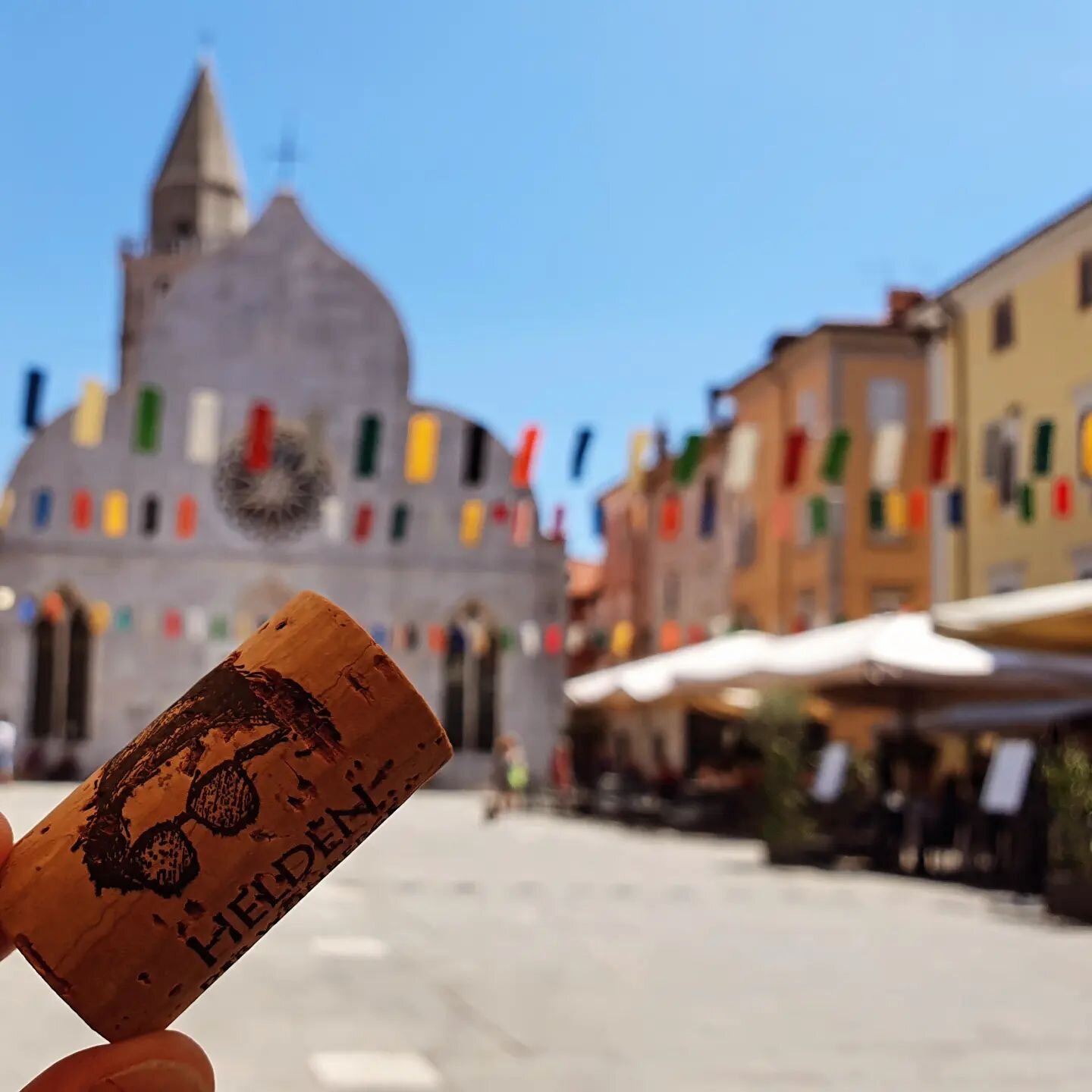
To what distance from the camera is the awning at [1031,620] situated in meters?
13.1

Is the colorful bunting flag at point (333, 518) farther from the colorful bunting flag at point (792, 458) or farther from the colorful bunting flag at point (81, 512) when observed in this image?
the colorful bunting flag at point (792, 458)

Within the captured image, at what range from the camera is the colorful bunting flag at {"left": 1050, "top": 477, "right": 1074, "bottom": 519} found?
2402 cm

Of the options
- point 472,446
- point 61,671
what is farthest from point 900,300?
point 61,671

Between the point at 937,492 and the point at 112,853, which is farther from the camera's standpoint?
the point at 937,492

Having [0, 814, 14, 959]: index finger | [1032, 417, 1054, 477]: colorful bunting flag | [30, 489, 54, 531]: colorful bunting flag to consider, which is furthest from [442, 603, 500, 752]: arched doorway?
[0, 814, 14, 959]: index finger

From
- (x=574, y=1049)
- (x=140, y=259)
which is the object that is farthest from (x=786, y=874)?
(x=140, y=259)

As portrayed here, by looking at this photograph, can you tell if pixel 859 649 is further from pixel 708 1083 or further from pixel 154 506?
pixel 154 506

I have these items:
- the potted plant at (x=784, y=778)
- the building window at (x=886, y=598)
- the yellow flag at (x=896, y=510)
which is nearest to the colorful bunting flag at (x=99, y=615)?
the building window at (x=886, y=598)

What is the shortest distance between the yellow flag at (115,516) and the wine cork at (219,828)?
40392 millimetres

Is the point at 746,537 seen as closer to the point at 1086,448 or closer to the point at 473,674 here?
the point at 473,674

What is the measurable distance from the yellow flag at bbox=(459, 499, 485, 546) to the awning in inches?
1069

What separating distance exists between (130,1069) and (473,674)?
40535 millimetres

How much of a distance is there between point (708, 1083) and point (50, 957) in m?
4.81

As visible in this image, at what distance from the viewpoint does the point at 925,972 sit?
9117mm
